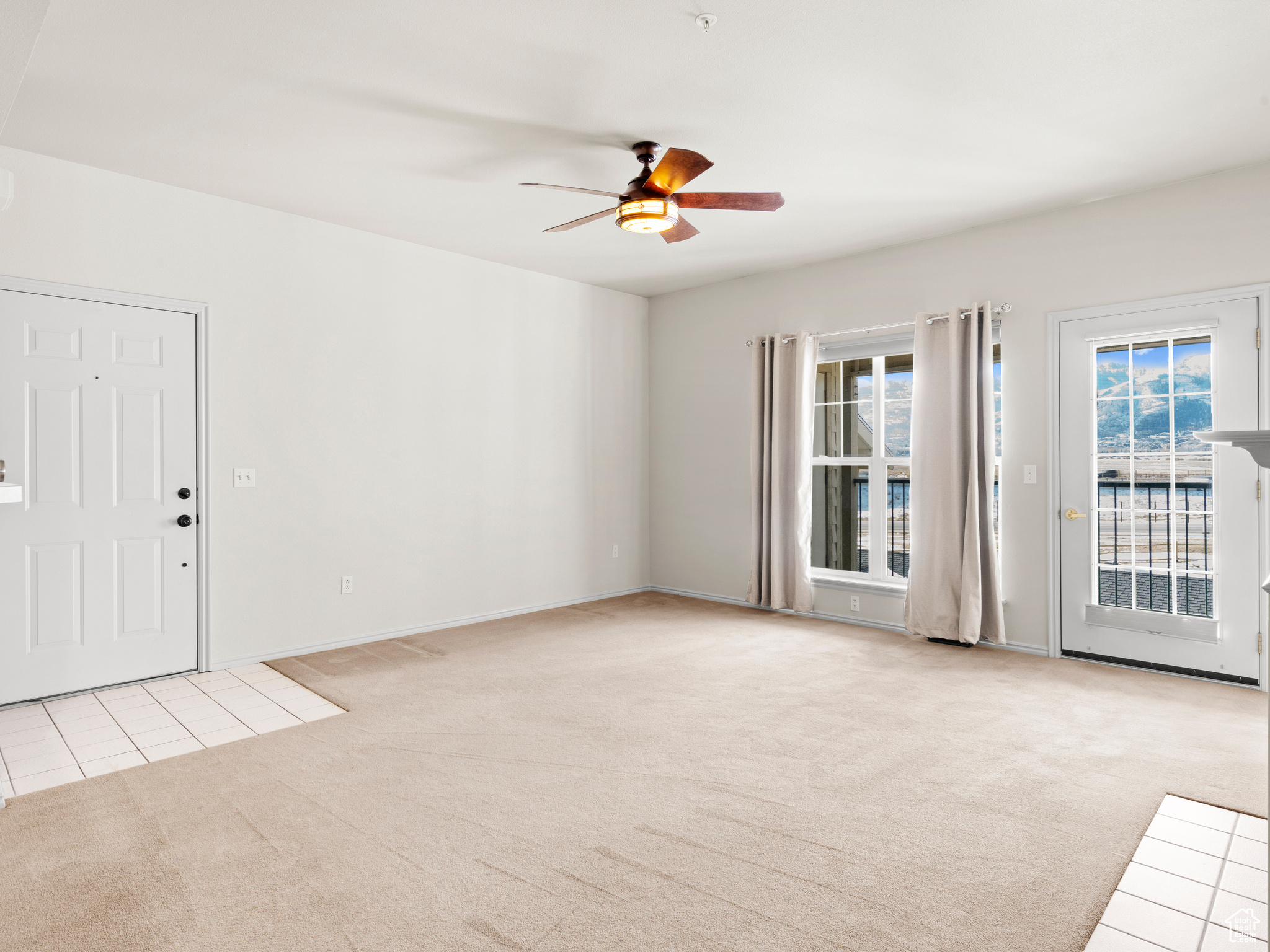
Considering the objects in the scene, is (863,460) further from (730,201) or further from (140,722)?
(140,722)

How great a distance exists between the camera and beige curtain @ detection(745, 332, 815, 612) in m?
5.67

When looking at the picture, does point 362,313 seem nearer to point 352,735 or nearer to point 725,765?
point 352,735

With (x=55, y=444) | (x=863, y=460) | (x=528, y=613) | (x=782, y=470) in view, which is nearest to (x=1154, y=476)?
(x=863, y=460)

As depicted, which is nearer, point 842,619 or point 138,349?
point 138,349

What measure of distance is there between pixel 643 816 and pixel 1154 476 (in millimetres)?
3601

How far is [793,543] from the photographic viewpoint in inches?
226

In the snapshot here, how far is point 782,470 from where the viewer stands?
18.9ft

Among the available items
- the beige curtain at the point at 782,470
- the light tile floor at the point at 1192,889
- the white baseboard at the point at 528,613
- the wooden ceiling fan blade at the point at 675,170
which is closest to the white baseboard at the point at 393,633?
the white baseboard at the point at 528,613

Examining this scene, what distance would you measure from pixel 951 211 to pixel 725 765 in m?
3.60

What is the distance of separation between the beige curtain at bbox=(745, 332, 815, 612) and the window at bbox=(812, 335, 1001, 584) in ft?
0.59

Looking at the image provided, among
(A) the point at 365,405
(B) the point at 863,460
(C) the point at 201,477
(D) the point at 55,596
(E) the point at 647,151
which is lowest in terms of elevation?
(D) the point at 55,596

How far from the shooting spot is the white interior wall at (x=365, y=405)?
13.1 ft

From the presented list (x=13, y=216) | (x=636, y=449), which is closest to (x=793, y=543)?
(x=636, y=449)

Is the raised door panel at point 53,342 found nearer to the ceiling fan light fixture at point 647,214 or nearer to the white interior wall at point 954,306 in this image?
the ceiling fan light fixture at point 647,214
